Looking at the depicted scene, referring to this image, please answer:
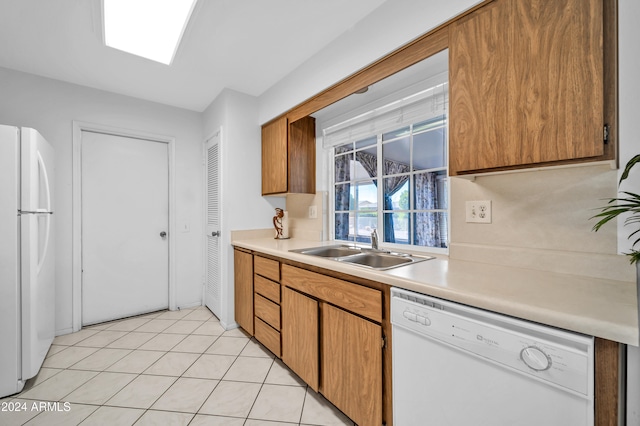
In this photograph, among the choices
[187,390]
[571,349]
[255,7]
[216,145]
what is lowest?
[187,390]

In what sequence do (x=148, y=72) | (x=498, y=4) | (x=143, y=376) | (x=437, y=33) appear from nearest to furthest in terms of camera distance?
1. (x=498, y=4)
2. (x=437, y=33)
3. (x=143, y=376)
4. (x=148, y=72)

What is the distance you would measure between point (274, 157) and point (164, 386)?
198 centimetres

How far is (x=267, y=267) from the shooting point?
2053 millimetres

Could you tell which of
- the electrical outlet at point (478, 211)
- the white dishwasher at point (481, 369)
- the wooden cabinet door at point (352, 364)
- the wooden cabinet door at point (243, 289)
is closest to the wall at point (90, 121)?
the wooden cabinet door at point (243, 289)

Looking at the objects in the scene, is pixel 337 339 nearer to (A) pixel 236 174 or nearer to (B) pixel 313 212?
(B) pixel 313 212

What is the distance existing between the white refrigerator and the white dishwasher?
2.28 meters

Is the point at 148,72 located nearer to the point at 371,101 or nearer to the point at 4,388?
the point at 371,101

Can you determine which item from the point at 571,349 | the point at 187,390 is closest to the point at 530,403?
the point at 571,349

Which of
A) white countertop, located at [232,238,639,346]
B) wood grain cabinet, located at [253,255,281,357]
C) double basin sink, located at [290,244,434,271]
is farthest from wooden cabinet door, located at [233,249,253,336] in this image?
white countertop, located at [232,238,639,346]

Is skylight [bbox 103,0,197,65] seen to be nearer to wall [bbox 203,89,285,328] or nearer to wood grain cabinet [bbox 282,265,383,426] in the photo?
wall [bbox 203,89,285,328]

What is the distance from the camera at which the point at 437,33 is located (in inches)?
51.7

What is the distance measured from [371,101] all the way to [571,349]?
6.22 feet

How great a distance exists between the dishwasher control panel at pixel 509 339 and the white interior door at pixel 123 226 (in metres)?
2.94

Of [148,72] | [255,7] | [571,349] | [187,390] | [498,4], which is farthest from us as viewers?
[148,72]
